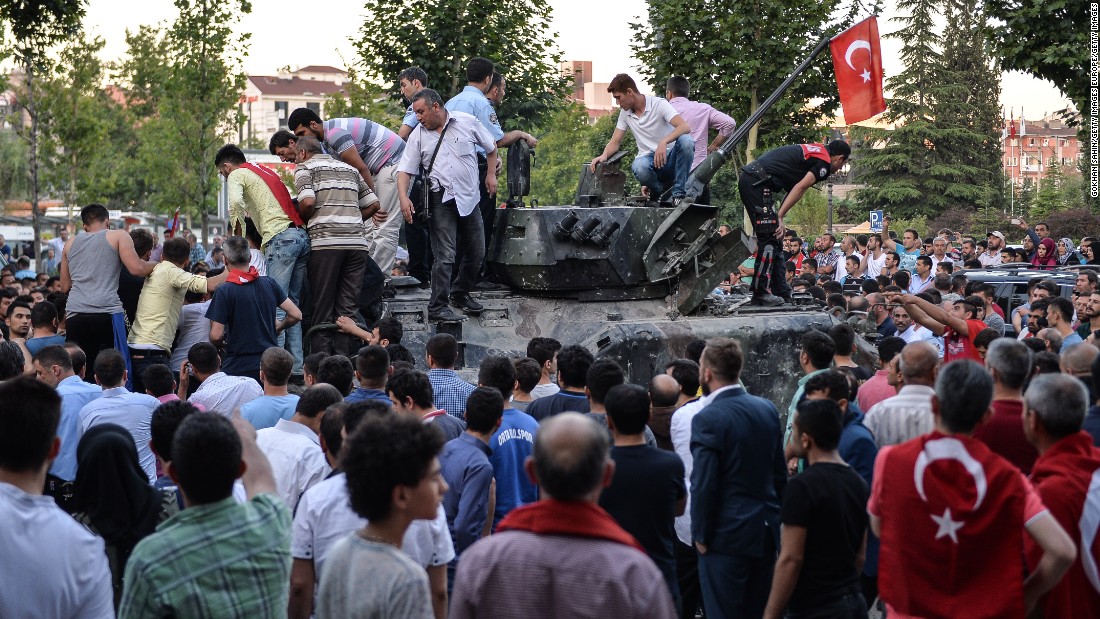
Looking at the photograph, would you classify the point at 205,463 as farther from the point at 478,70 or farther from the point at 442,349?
the point at 478,70

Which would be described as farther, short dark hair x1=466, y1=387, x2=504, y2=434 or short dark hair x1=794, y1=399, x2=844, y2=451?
short dark hair x1=466, y1=387, x2=504, y2=434

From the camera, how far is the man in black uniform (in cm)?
1300

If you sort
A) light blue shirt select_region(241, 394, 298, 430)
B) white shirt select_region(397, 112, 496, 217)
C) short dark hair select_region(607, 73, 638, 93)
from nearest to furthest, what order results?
light blue shirt select_region(241, 394, 298, 430) → white shirt select_region(397, 112, 496, 217) → short dark hair select_region(607, 73, 638, 93)

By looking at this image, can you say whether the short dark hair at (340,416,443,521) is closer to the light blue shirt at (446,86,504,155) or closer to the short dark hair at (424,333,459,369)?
the short dark hair at (424,333,459,369)

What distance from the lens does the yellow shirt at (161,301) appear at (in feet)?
35.8

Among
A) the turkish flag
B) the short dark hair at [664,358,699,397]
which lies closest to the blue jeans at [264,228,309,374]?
the short dark hair at [664,358,699,397]

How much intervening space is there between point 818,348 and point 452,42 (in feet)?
61.0

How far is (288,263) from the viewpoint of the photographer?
36.5 feet

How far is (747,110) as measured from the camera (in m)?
27.3

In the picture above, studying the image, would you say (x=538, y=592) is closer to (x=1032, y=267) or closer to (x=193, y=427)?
(x=193, y=427)

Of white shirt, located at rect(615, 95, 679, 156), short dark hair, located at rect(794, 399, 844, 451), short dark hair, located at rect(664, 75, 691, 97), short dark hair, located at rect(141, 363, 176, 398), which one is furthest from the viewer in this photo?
short dark hair, located at rect(664, 75, 691, 97)

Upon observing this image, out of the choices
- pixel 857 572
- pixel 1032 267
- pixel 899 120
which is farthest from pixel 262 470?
pixel 899 120

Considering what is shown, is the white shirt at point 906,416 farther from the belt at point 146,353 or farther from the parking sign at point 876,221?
the parking sign at point 876,221

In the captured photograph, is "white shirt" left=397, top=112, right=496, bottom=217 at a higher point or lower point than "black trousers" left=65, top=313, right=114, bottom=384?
higher
